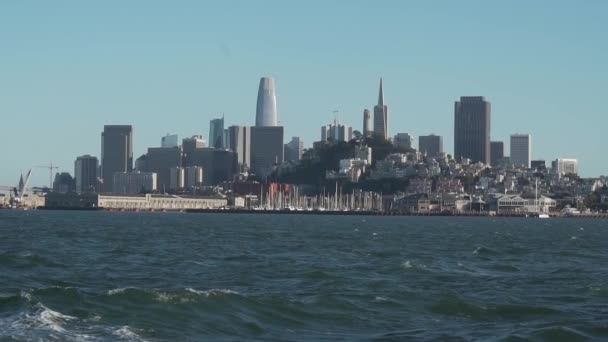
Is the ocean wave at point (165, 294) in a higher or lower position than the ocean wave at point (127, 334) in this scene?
higher

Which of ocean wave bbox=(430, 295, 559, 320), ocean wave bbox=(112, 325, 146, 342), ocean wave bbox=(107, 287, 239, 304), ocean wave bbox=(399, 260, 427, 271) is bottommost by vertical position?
ocean wave bbox=(112, 325, 146, 342)

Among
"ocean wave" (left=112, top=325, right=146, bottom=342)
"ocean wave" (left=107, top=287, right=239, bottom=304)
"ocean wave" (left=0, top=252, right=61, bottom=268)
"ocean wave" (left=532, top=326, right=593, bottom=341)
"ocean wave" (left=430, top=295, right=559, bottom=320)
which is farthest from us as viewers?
"ocean wave" (left=0, top=252, right=61, bottom=268)

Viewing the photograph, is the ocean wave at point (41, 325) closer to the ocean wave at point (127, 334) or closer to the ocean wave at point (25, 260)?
the ocean wave at point (127, 334)

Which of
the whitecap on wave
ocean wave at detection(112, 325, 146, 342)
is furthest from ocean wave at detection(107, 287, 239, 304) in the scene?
ocean wave at detection(112, 325, 146, 342)

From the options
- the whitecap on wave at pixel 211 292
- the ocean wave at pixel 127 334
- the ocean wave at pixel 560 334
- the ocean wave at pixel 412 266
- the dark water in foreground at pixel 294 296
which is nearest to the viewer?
the ocean wave at pixel 127 334

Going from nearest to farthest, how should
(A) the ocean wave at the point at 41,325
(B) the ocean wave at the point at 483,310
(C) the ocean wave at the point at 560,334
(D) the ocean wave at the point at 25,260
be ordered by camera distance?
(A) the ocean wave at the point at 41,325 → (C) the ocean wave at the point at 560,334 → (B) the ocean wave at the point at 483,310 → (D) the ocean wave at the point at 25,260

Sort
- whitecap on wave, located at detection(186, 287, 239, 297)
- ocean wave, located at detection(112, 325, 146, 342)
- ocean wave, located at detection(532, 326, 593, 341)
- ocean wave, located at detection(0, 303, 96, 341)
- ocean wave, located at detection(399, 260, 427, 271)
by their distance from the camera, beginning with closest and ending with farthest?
ocean wave, located at detection(112, 325, 146, 342)
ocean wave, located at detection(0, 303, 96, 341)
ocean wave, located at detection(532, 326, 593, 341)
whitecap on wave, located at detection(186, 287, 239, 297)
ocean wave, located at detection(399, 260, 427, 271)

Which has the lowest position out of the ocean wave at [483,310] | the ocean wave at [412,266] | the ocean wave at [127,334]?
the ocean wave at [127,334]

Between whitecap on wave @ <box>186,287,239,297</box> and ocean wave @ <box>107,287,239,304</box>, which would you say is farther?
whitecap on wave @ <box>186,287,239,297</box>

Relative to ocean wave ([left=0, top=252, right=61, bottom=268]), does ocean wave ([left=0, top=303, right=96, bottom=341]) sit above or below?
below

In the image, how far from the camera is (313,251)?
6588cm

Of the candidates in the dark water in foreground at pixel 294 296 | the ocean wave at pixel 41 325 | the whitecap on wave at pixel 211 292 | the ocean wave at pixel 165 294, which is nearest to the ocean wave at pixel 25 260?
the dark water in foreground at pixel 294 296

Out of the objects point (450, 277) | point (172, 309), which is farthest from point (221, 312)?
point (450, 277)

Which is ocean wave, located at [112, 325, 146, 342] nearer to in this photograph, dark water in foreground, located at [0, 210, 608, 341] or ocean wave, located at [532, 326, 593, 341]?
dark water in foreground, located at [0, 210, 608, 341]
